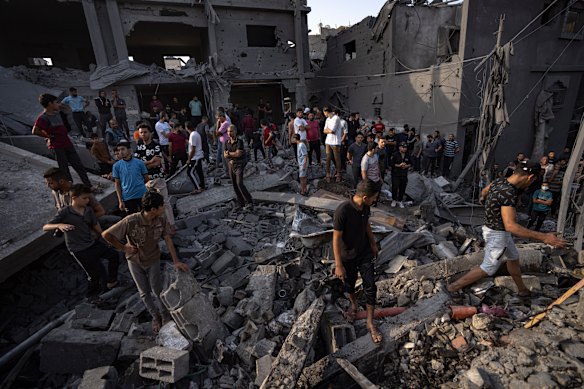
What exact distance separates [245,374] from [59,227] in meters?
2.84

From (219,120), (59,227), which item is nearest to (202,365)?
(59,227)

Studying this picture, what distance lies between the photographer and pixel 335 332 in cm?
338

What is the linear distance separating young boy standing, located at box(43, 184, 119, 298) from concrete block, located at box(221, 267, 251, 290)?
5.50 feet

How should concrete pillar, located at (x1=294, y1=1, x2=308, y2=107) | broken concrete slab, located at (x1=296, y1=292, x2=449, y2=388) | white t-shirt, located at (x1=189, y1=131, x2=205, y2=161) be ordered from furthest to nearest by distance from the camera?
concrete pillar, located at (x1=294, y1=1, x2=308, y2=107), white t-shirt, located at (x1=189, y1=131, x2=205, y2=161), broken concrete slab, located at (x1=296, y1=292, x2=449, y2=388)

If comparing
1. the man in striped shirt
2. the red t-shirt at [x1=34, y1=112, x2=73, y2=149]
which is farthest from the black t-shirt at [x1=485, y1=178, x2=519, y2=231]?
the man in striped shirt

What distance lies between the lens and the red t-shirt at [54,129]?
16.6 ft

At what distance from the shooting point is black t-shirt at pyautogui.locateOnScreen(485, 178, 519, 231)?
3352mm

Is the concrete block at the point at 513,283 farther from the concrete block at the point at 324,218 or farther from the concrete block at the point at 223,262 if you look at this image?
the concrete block at the point at 223,262

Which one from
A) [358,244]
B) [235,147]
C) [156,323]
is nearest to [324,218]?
[235,147]

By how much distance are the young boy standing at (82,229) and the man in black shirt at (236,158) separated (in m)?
2.87

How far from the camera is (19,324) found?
4312mm

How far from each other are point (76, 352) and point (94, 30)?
47.9ft

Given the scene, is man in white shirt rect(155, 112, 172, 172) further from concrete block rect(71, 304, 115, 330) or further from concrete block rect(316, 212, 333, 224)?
concrete block rect(71, 304, 115, 330)

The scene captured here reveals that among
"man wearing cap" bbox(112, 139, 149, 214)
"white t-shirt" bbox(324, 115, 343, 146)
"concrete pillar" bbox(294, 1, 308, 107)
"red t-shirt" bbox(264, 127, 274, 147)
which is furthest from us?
"concrete pillar" bbox(294, 1, 308, 107)
